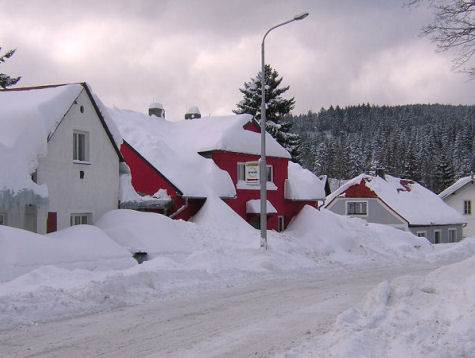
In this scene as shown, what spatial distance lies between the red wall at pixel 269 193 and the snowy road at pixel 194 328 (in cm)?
1568

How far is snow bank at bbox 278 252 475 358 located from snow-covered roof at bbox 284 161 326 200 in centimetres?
2015

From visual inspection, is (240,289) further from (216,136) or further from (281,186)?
(281,186)

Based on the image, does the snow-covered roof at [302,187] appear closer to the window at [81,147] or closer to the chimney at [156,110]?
the chimney at [156,110]

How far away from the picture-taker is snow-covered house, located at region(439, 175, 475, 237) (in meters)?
54.0

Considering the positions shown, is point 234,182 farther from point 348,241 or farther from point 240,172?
point 348,241

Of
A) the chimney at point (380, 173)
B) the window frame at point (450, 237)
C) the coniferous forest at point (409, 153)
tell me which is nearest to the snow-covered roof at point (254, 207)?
the chimney at point (380, 173)

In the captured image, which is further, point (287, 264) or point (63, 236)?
point (287, 264)

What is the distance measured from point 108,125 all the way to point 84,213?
3478 mm

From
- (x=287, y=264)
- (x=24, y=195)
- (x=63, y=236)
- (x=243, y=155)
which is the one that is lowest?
(x=287, y=264)

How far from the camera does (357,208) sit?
47500mm

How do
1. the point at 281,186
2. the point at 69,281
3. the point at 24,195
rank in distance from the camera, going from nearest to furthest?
the point at 69,281 < the point at 24,195 < the point at 281,186

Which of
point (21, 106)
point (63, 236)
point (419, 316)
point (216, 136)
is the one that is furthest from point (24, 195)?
point (216, 136)

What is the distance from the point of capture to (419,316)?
28.2ft

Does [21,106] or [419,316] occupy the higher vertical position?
[21,106]
